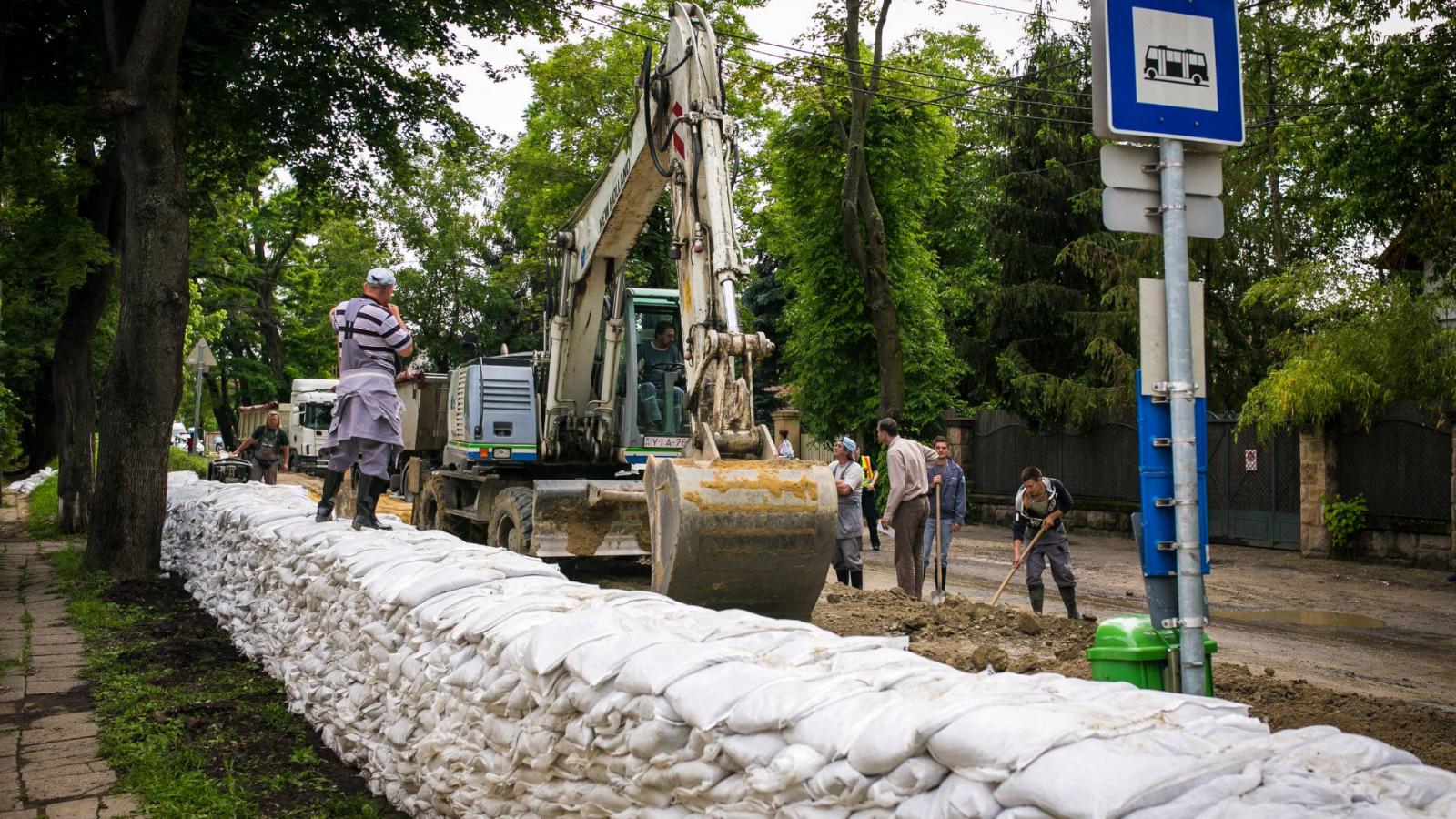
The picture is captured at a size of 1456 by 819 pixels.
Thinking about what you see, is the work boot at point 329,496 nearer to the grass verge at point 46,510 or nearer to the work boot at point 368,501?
the work boot at point 368,501

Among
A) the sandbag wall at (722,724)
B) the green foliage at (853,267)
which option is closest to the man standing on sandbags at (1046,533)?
the sandbag wall at (722,724)

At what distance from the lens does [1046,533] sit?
1040 cm

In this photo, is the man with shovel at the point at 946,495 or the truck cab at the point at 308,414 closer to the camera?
the man with shovel at the point at 946,495

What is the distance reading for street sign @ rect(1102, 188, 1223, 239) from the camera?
13.6ft

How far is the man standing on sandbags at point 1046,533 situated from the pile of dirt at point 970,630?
2.05 ft

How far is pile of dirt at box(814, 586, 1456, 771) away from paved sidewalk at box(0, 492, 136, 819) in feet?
14.6

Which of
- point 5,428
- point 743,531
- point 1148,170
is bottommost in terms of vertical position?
point 743,531

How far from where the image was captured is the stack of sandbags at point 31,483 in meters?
28.1

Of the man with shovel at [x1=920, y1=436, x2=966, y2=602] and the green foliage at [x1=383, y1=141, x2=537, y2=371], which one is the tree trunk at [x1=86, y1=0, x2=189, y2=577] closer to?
the man with shovel at [x1=920, y1=436, x2=966, y2=602]

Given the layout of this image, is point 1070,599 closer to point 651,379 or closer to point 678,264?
point 678,264

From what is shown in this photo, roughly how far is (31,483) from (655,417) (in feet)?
78.4

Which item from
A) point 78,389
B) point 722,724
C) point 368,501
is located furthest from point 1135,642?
point 78,389

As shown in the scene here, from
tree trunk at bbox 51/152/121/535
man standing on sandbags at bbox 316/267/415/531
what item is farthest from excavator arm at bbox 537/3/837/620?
tree trunk at bbox 51/152/121/535

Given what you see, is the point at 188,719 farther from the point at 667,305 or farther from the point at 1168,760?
the point at 667,305
